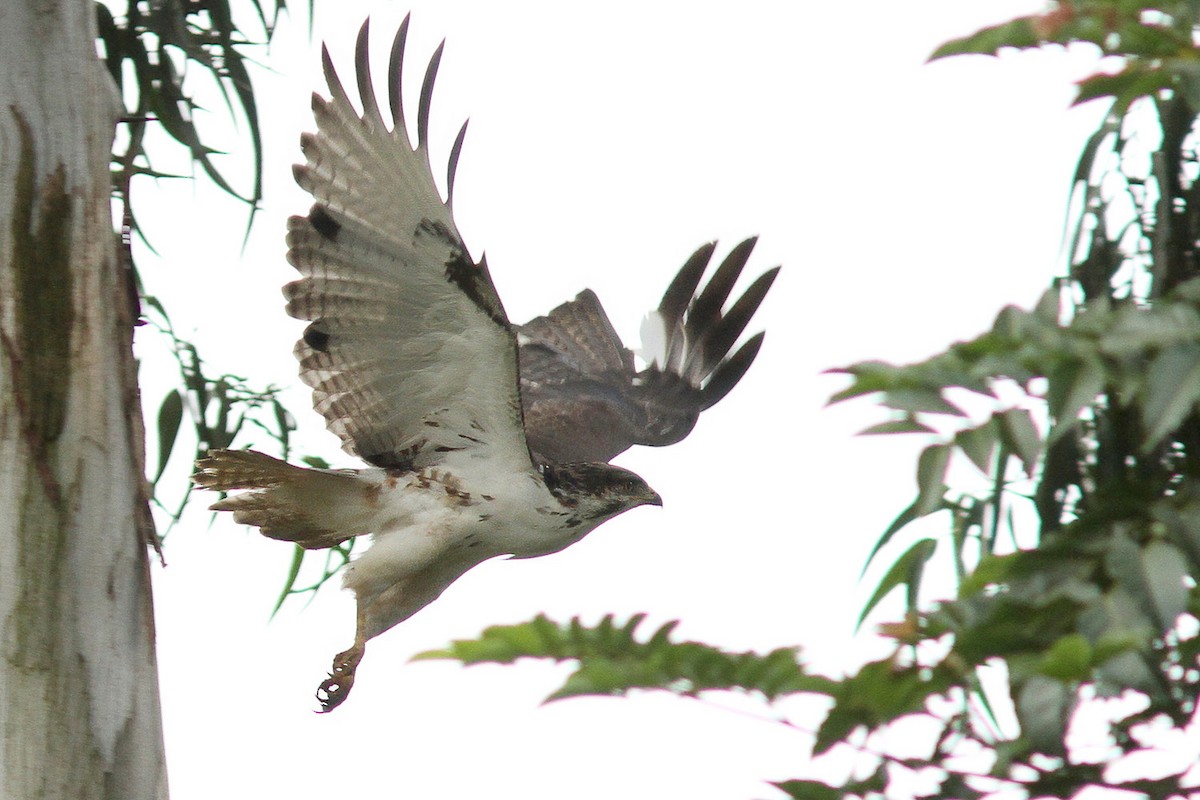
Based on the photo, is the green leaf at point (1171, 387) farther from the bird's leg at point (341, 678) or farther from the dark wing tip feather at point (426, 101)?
the bird's leg at point (341, 678)

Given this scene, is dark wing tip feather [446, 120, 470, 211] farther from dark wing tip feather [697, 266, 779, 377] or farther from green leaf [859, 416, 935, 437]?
green leaf [859, 416, 935, 437]

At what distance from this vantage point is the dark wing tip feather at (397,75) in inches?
117

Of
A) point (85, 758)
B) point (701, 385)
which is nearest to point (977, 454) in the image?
point (85, 758)

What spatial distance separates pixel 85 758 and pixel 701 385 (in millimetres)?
2699

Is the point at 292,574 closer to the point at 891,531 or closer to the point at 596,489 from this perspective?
the point at 596,489

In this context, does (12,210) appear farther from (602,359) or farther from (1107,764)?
(602,359)

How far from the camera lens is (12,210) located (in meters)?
2.43

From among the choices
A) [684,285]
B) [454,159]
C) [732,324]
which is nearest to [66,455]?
[454,159]

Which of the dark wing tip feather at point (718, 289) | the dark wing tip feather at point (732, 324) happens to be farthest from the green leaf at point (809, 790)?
the dark wing tip feather at point (732, 324)

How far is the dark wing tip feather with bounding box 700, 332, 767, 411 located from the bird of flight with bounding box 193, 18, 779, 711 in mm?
1013

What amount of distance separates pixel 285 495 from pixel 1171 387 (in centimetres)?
258

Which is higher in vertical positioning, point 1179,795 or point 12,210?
point 12,210

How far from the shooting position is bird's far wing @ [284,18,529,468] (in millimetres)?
3119

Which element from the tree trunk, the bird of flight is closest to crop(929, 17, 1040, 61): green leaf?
the tree trunk
